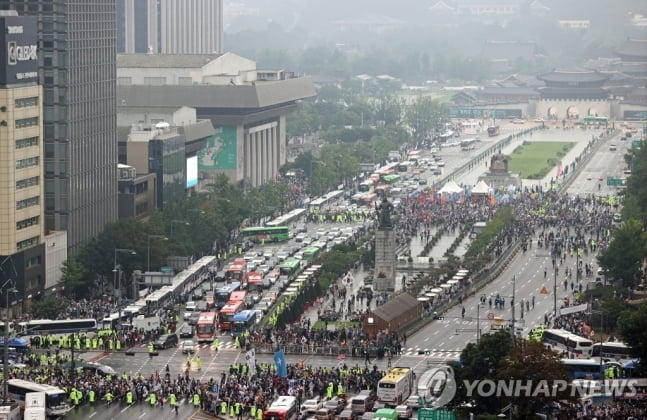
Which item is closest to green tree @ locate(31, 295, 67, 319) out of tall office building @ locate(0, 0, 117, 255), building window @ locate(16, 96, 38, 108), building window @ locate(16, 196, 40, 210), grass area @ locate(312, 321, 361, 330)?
building window @ locate(16, 196, 40, 210)

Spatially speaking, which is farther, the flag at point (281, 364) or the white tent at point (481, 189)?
the white tent at point (481, 189)

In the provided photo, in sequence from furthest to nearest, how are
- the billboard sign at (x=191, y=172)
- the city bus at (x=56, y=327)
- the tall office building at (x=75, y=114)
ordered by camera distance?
the billboard sign at (x=191, y=172) < the tall office building at (x=75, y=114) < the city bus at (x=56, y=327)

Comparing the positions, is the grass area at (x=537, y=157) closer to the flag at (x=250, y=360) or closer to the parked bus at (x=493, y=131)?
the parked bus at (x=493, y=131)

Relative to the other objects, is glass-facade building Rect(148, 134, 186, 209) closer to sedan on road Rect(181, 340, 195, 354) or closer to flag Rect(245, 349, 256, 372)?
sedan on road Rect(181, 340, 195, 354)

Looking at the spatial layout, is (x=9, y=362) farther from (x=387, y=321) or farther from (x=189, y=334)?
(x=387, y=321)

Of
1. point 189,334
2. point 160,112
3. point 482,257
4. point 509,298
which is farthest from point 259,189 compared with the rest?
point 189,334

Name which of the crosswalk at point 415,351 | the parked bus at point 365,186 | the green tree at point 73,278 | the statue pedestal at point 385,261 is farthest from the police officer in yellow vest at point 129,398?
the parked bus at point 365,186

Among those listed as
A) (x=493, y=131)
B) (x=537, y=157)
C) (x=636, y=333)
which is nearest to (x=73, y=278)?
(x=636, y=333)
